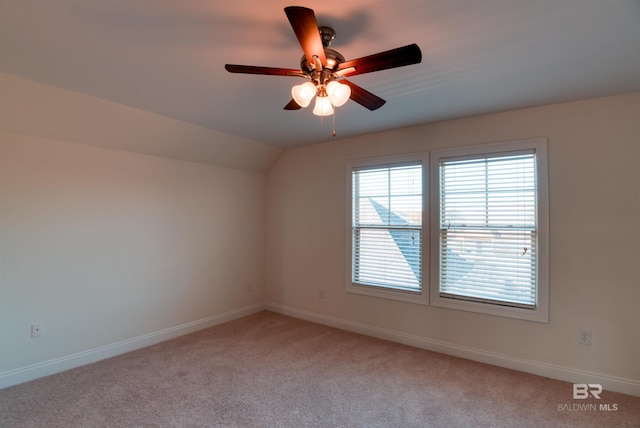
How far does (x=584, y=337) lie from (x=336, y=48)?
309cm

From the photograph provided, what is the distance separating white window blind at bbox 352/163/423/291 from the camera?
3594 mm

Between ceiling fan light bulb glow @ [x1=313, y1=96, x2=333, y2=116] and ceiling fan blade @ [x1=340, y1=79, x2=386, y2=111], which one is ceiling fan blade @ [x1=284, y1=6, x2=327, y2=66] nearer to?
ceiling fan light bulb glow @ [x1=313, y1=96, x2=333, y2=116]

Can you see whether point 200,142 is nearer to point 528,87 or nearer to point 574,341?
point 528,87

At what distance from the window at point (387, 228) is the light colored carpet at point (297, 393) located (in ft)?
2.47

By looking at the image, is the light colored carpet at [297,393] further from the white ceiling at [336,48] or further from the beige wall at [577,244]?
the white ceiling at [336,48]

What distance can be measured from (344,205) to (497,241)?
5.87ft

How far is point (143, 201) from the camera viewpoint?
→ 3580mm

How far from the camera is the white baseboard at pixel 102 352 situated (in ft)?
8.86

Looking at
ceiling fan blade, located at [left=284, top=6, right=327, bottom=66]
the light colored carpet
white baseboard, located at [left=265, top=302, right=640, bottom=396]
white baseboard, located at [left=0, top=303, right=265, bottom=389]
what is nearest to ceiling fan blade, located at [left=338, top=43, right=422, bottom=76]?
ceiling fan blade, located at [left=284, top=6, right=327, bottom=66]

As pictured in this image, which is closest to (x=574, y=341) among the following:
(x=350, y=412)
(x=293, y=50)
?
(x=350, y=412)

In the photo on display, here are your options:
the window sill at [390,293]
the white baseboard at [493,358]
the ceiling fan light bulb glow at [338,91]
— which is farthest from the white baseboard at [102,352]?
the ceiling fan light bulb glow at [338,91]

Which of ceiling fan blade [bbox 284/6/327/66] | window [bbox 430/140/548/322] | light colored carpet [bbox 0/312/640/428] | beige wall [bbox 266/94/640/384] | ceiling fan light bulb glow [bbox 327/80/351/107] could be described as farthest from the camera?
window [bbox 430/140/548/322]

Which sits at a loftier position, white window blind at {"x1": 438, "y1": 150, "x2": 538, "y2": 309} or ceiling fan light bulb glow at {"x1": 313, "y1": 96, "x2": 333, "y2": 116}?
ceiling fan light bulb glow at {"x1": 313, "y1": 96, "x2": 333, "y2": 116}

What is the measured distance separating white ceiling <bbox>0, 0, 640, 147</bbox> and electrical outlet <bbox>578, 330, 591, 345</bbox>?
78.7 inches
